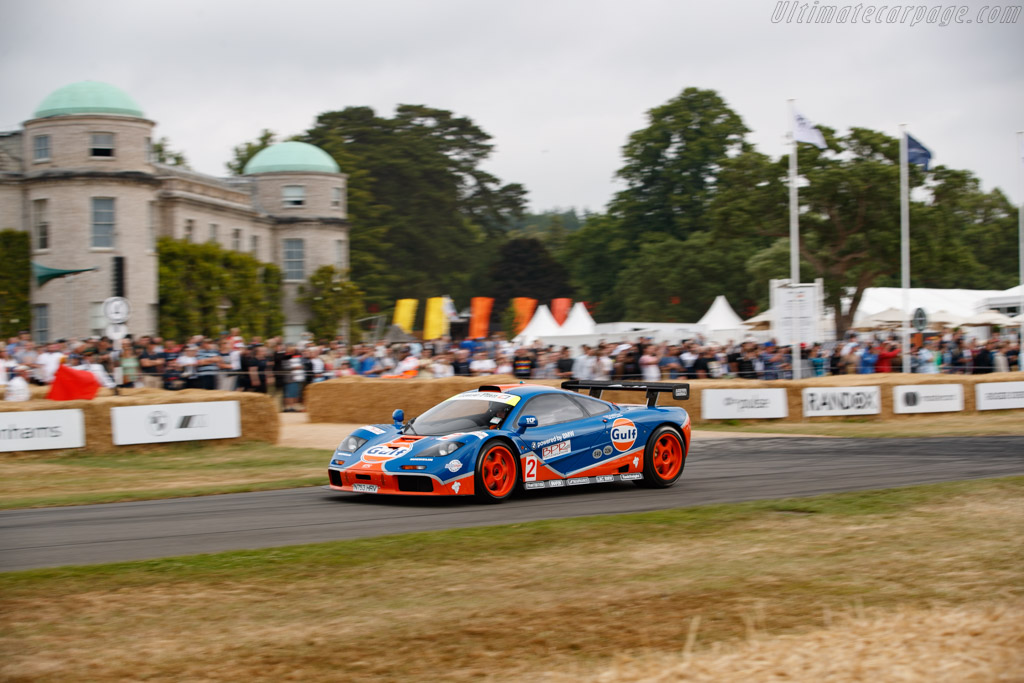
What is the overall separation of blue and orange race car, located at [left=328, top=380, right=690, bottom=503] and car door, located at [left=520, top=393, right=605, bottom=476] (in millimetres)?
12

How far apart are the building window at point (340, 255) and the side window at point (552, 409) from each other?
4363 cm

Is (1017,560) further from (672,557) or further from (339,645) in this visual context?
(339,645)

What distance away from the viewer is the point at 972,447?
18.1 metres

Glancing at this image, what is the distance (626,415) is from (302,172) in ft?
146

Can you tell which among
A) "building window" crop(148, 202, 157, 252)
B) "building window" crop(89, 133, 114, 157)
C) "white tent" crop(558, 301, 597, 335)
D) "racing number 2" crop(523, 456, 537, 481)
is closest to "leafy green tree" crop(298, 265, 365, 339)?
"building window" crop(148, 202, 157, 252)

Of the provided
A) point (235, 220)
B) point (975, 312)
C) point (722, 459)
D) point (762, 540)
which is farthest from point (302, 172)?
point (762, 540)

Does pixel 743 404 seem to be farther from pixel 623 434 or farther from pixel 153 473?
pixel 153 473

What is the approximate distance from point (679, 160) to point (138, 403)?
72.3 metres

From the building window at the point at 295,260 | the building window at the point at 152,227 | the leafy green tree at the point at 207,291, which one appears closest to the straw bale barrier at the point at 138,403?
the building window at the point at 152,227

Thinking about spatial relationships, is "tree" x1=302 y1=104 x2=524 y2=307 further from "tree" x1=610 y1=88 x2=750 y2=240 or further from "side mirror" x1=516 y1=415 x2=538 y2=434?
"side mirror" x1=516 y1=415 x2=538 y2=434

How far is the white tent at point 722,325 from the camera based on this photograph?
48.0 meters

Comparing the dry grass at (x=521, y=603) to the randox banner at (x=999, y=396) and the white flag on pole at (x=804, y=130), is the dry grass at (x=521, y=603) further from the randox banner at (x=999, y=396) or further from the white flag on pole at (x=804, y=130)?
the white flag on pole at (x=804, y=130)

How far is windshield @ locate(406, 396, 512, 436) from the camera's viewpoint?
39.5 ft

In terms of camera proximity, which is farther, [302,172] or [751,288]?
[751,288]
